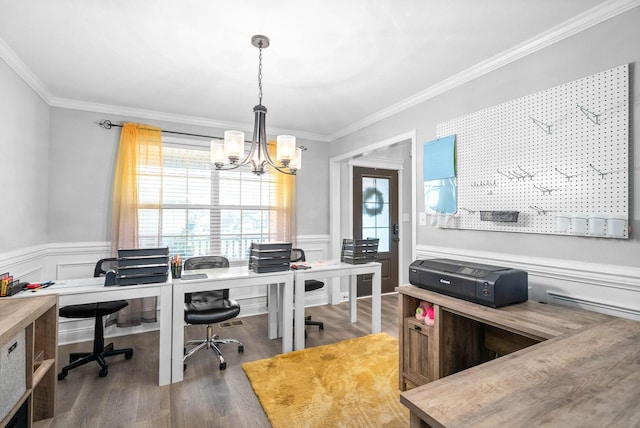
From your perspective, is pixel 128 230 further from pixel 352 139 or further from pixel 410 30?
pixel 410 30

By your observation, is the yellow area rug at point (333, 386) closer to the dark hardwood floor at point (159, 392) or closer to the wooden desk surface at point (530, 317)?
the dark hardwood floor at point (159, 392)

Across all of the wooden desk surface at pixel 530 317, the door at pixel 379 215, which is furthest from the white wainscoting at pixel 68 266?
the wooden desk surface at pixel 530 317

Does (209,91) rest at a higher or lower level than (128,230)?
higher

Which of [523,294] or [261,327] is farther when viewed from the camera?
[261,327]

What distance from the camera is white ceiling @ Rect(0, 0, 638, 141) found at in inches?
70.4

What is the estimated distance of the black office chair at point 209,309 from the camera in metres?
2.50

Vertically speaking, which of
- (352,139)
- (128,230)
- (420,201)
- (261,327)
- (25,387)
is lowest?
(261,327)

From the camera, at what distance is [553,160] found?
1.99 m

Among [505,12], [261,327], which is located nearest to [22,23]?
[505,12]

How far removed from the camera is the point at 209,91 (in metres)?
2.96

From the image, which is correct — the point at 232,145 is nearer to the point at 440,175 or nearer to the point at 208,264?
the point at 208,264

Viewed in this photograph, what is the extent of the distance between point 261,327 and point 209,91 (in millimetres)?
2561

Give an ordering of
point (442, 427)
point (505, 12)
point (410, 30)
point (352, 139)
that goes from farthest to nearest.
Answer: point (352, 139) < point (410, 30) < point (505, 12) < point (442, 427)

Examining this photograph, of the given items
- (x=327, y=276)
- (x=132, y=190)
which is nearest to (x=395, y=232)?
(x=327, y=276)
